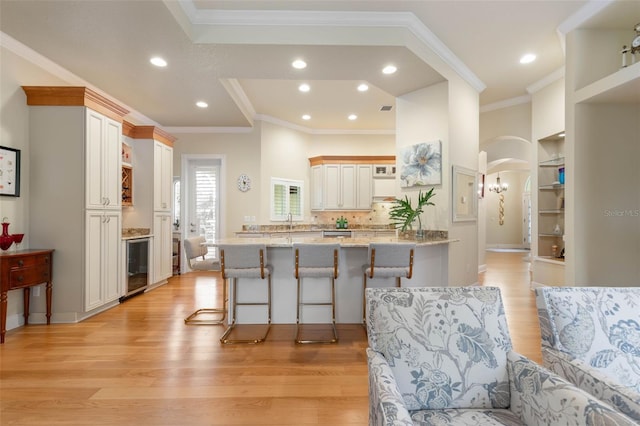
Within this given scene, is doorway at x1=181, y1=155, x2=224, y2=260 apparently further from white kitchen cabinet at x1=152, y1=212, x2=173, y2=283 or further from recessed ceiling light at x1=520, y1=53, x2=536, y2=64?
recessed ceiling light at x1=520, y1=53, x2=536, y2=64

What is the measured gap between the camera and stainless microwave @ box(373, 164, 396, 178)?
7520 mm

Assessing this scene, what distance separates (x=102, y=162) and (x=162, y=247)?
2018 mm

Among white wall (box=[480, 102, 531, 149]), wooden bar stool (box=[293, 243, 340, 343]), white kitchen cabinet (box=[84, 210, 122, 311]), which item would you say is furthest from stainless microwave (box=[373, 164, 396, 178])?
white kitchen cabinet (box=[84, 210, 122, 311])

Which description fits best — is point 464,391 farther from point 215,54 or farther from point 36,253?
point 36,253

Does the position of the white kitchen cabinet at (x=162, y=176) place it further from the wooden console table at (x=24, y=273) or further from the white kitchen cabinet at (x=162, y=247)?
the wooden console table at (x=24, y=273)

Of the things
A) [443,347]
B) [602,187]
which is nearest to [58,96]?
[443,347]

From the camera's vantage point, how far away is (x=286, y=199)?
7.25 meters

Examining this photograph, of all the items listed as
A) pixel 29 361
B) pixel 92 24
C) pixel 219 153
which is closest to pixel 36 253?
pixel 29 361

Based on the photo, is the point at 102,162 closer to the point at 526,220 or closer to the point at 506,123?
the point at 506,123

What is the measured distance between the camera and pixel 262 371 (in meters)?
2.46

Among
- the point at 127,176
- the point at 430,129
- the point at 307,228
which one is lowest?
the point at 307,228

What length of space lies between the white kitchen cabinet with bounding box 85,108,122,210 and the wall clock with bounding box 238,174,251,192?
2.65m

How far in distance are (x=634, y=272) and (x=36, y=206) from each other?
6.68 metres

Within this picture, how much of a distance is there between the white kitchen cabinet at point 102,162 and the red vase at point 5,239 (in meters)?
0.71
